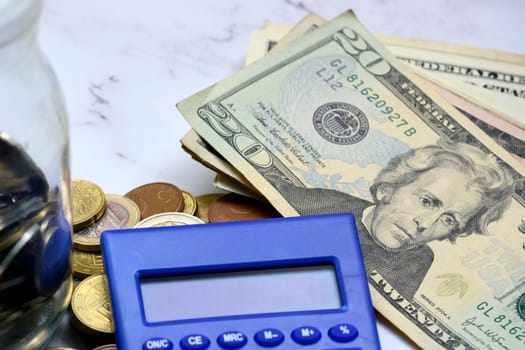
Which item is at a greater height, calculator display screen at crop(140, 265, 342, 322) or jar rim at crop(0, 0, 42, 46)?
jar rim at crop(0, 0, 42, 46)

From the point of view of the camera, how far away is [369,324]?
2.12 ft

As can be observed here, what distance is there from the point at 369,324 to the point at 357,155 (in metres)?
0.18

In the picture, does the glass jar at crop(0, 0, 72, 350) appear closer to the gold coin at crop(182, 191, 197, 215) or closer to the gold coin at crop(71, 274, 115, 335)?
the gold coin at crop(71, 274, 115, 335)

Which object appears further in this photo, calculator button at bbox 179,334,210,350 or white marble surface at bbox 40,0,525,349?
white marble surface at bbox 40,0,525,349

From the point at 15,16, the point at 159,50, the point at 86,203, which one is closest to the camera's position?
the point at 15,16

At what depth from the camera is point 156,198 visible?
2.48 ft

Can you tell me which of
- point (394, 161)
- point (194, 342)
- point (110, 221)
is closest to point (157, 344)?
point (194, 342)

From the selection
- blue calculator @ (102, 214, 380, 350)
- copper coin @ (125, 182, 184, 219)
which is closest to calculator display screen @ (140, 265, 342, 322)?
blue calculator @ (102, 214, 380, 350)

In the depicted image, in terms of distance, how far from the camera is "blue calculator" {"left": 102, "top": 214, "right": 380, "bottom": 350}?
631 millimetres

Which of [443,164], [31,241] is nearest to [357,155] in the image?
[443,164]

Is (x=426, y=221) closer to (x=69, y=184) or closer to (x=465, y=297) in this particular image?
(x=465, y=297)

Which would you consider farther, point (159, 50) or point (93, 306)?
point (159, 50)

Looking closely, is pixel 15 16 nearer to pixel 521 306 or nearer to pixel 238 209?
pixel 238 209

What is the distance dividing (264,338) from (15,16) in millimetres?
256
